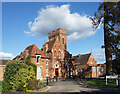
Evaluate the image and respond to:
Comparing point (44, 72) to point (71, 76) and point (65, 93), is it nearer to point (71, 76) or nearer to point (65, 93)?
point (71, 76)

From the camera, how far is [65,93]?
12766mm

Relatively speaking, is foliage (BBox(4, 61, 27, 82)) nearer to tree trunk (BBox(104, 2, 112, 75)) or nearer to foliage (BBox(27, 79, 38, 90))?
foliage (BBox(27, 79, 38, 90))

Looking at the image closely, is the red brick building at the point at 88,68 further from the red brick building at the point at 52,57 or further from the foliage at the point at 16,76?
the foliage at the point at 16,76

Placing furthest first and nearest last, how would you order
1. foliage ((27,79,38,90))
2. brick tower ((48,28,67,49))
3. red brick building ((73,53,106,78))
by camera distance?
red brick building ((73,53,106,78)) → brick tower ((48,28,67,49)) → foliage ((27,79,38,90))

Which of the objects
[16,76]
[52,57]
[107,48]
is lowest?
[16,76]

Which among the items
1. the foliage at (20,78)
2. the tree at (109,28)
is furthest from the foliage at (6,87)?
the tree at (109,28)

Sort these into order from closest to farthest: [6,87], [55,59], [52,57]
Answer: [6,87]
[52,57]
[55,59]

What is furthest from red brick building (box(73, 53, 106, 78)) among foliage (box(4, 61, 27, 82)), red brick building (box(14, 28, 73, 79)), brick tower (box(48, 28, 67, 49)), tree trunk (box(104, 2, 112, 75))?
foliage (box(4, 61, 27, 82))

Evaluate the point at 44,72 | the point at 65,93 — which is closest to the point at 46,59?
the point at 44,72

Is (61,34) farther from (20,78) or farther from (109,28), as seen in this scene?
(20,78)

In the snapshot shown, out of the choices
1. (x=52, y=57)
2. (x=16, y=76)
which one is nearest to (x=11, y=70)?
(x=16, y=76)

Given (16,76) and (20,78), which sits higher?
(16,76)

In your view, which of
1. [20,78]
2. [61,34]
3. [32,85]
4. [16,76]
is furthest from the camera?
[61,34]

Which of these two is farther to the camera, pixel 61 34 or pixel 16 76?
pixel 61 34
